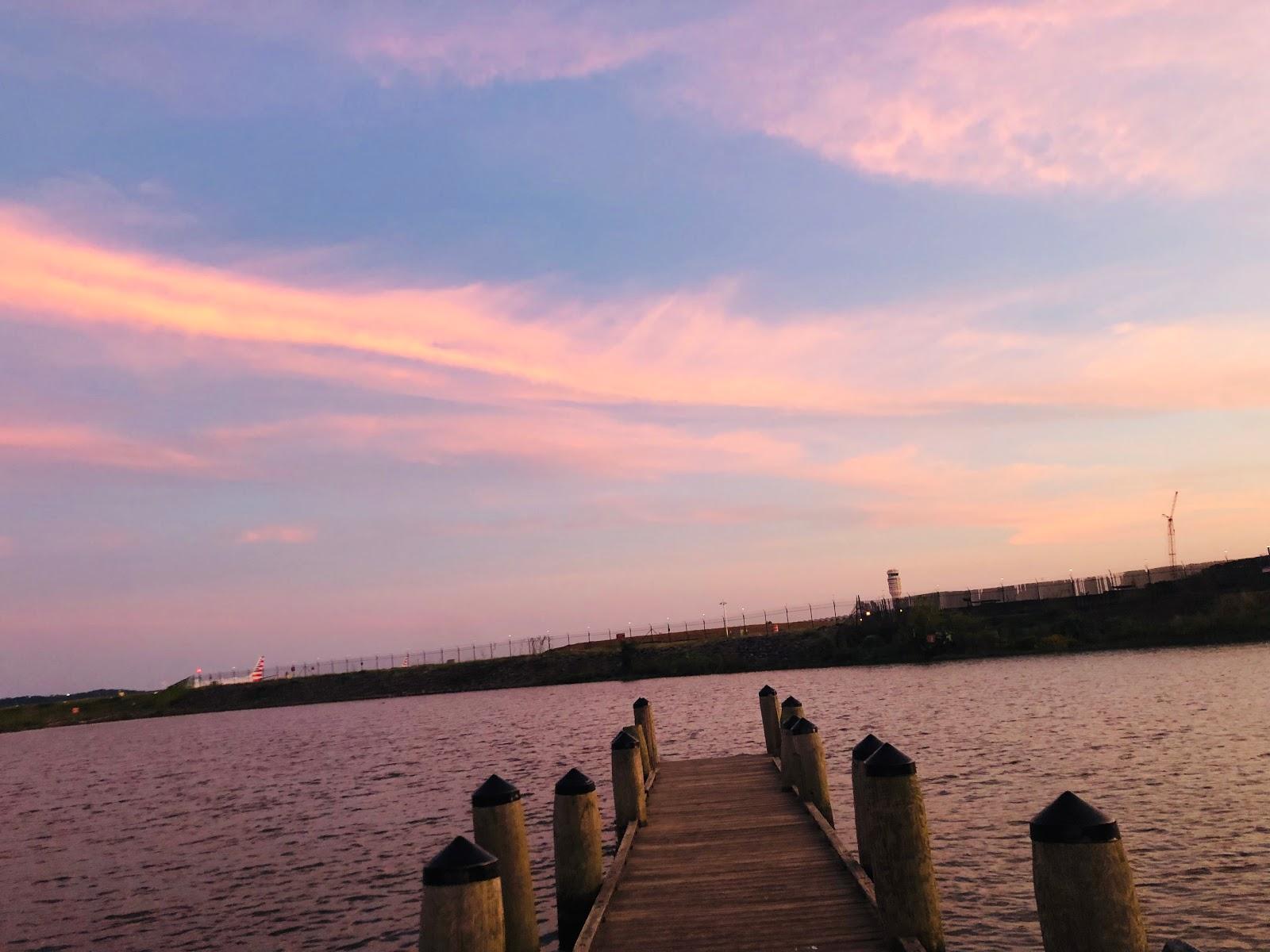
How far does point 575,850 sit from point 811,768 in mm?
5364

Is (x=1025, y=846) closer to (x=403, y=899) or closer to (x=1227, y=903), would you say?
(x=1227, y=903)

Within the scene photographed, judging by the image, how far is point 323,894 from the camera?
18.8 metres

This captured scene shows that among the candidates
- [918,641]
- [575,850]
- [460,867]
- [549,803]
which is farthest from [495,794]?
[918,641]

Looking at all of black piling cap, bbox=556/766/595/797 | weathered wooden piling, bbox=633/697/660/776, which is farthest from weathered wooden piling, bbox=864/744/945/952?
weathered wooden piling, bbox=633/697/660/776

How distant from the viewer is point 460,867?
6957mm

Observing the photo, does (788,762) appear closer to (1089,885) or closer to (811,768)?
(811,768)

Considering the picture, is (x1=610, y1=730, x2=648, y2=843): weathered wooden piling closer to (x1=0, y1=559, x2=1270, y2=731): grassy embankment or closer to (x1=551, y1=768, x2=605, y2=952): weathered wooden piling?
(x1=551, y1=768, x2=605, y2=952): weathered wooden piling

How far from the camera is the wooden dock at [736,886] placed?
9594mm

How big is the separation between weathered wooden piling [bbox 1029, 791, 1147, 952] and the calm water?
273 inches

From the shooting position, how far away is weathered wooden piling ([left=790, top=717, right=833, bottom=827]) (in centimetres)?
1545

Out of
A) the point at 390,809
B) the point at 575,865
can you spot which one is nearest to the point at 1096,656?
the point at 390,809

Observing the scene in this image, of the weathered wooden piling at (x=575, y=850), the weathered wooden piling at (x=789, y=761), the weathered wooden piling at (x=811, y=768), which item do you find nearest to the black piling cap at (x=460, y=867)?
the weathered wooden piling at (x=575, y=850)

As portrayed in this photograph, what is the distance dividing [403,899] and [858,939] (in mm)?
10997

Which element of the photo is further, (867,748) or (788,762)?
(788,762)
